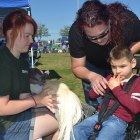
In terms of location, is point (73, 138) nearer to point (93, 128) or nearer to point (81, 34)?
point (93, 128)

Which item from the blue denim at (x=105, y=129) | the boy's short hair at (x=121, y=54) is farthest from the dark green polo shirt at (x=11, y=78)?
the boy's short hair at (x=121, y=54)

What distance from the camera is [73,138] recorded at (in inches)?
117

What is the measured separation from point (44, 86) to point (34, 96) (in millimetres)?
385

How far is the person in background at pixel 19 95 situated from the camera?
113 inches

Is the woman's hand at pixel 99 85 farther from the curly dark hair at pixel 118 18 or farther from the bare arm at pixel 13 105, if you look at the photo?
the bare arm at pixel 13 105

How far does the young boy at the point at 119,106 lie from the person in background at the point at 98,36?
136 millimetres

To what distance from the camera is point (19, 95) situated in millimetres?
3047

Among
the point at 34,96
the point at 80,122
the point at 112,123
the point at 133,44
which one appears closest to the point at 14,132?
the point at 34,96

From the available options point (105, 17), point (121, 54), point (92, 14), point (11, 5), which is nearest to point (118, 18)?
point (105, 17)

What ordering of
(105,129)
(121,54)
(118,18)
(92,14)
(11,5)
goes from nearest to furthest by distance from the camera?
(105,129) < (121,54) < (92,14) < (118,18) < (11,5)

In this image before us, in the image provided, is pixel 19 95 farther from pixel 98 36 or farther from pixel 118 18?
pixel 118 18

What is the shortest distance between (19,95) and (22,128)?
0.85ft

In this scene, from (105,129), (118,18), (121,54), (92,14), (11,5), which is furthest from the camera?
(11,5)

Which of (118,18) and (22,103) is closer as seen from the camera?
(22,103)
